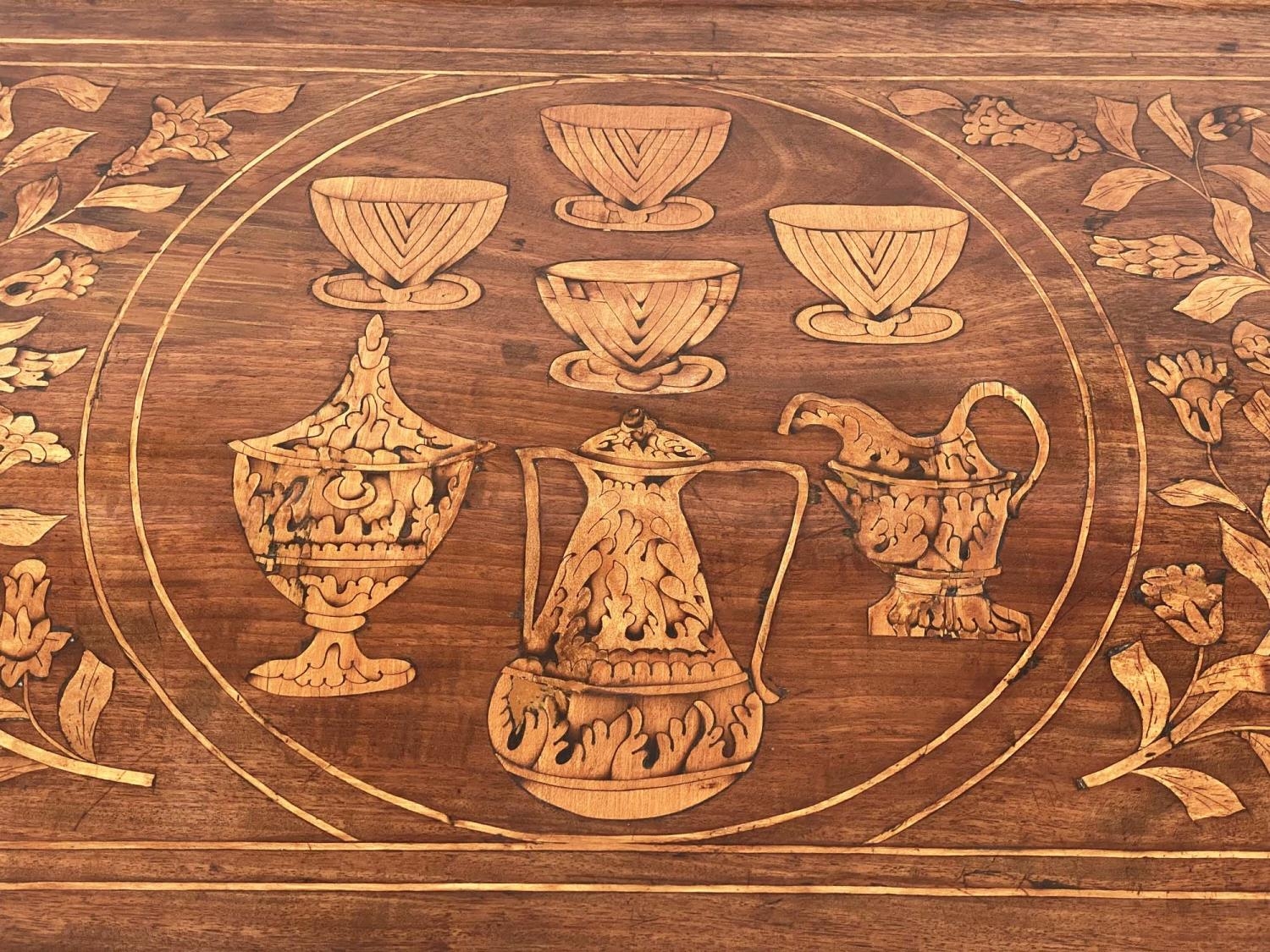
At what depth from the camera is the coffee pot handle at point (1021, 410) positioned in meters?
1.15

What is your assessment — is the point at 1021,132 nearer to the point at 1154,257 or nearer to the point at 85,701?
the point at 1154,257

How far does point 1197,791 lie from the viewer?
1.07m

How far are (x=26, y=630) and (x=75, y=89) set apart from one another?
0.74m

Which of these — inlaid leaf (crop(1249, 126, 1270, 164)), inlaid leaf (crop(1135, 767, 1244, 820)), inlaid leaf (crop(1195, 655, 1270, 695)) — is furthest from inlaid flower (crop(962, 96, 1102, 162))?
inlaid leaf (crop(1135, 767, 1244, 820))

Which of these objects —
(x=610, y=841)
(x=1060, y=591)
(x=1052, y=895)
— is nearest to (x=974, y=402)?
(x=1060, y=591)

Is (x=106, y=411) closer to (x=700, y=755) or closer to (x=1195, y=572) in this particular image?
(x=700, y=755)

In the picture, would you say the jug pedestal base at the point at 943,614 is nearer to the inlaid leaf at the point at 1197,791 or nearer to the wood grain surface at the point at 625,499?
the wood grain surface at the point at 625,499

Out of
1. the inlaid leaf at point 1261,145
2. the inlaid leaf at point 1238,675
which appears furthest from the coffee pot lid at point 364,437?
the inlaid leaf at point 1261,145

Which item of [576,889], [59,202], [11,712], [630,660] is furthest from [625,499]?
[59,202]

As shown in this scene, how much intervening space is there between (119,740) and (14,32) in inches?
39.6

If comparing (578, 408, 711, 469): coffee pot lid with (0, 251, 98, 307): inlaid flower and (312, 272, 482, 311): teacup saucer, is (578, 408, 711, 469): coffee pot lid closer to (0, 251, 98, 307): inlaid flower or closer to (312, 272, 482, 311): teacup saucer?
(312, 272, 482, 311): teacup saucer

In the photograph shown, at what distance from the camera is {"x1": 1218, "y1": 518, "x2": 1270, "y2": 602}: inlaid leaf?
3.72 feet

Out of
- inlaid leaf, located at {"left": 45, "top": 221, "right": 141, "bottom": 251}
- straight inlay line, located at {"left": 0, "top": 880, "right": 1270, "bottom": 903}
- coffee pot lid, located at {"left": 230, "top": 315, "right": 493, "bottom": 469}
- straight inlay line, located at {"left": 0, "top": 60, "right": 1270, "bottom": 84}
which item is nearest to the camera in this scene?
straight inlay line, located at {"left": 0, "top": 880, "right": 1270, "bottom": 903}

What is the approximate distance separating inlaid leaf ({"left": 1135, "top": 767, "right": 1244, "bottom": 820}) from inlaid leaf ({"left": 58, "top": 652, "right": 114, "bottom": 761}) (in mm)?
1124
